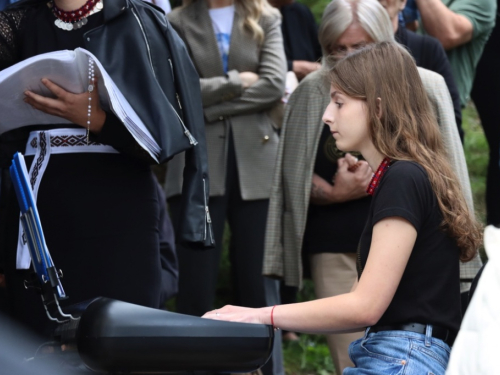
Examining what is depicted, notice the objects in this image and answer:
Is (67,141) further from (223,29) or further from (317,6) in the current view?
(317,6)

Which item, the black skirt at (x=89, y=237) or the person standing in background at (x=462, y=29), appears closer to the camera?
the black skirt at (x=89, y=237)

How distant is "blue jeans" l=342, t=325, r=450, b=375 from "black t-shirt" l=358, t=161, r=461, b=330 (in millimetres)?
52

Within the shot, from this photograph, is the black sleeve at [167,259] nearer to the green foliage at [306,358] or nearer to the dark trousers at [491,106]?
the green foliage at [306,358]

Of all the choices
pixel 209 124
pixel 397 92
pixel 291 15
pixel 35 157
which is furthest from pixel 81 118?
pixel 291 15

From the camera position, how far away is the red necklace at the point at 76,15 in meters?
3.69

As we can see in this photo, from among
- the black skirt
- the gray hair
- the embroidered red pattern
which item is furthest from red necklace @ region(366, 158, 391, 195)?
the gray hair

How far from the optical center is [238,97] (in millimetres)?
5199

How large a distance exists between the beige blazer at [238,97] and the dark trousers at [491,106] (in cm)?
130

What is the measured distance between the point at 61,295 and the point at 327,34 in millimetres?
1943

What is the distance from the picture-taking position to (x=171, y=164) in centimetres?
529

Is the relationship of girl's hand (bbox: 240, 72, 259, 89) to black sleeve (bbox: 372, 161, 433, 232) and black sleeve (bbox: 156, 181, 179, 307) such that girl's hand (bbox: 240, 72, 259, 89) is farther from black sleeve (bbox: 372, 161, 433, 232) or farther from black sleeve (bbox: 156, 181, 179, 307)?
black sleeve (bbox: 372, 161, 433, 232)

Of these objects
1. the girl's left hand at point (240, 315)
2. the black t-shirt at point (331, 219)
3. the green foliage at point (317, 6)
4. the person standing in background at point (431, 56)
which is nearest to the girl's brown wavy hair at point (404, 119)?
the girl's left hand at point (240, 315)

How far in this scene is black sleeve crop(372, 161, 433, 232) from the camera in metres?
2.83

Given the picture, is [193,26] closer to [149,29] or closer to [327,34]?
[327,34]
